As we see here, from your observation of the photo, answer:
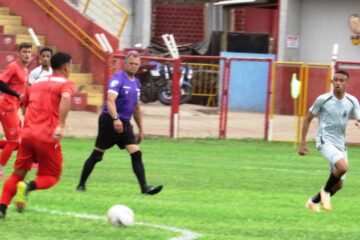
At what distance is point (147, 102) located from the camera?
26375mm

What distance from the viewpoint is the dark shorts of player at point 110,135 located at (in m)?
13.1

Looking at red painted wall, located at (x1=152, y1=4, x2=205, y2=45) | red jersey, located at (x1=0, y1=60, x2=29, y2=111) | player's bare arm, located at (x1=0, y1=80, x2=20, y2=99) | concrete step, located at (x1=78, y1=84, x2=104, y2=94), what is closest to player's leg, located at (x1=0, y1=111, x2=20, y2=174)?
red jersey, located at (x1=0, y1=60, x2=29, y2=111)

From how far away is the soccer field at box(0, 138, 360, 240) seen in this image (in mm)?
9852

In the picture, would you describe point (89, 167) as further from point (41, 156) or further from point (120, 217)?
point (120, 217)

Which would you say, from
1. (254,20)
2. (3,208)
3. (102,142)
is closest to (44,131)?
(3,208)

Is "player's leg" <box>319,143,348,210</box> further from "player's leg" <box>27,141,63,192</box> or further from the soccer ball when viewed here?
"player's leg" <box>27,141,63,192</box>

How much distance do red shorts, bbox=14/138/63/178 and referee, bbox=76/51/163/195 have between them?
97.1 inches

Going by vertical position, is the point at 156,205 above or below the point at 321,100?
below

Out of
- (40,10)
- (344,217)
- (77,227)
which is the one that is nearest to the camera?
(77,227)

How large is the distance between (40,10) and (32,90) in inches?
710

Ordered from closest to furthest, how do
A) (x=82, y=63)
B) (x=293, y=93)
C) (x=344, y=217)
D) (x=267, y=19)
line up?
(x=344, y=217) → (x=293, y=93) → (x=82, y=63) → (x=267, y=19)

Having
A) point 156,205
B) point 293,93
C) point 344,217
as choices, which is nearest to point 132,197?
point 156,205

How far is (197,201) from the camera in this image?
12445mm

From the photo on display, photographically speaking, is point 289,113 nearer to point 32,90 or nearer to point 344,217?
point 344,217
